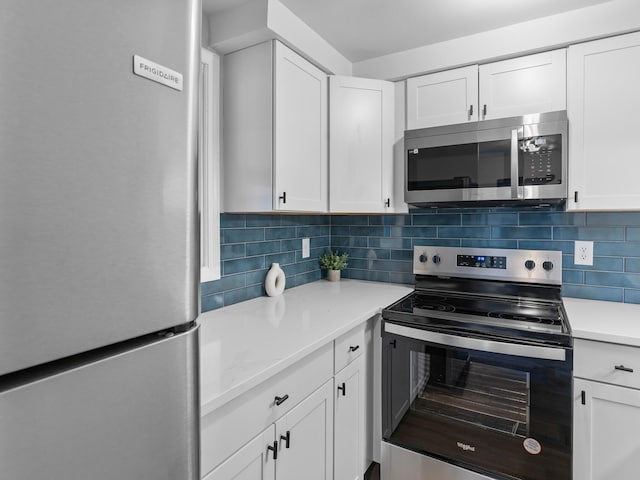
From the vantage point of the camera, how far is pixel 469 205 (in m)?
2.20

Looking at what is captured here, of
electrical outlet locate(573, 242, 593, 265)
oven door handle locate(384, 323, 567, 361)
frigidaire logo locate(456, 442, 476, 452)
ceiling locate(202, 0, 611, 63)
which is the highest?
ceiling locate(202, 0, 611, 63)

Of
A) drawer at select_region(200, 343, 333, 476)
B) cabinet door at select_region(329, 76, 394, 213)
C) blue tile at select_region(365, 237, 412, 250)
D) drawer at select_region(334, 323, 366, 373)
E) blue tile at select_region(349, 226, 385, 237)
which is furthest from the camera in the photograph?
blue tile at select_region(349, 226, 385, 237)

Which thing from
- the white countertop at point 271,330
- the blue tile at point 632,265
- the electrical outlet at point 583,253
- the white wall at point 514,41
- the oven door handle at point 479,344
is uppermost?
the white wall at point 514,41

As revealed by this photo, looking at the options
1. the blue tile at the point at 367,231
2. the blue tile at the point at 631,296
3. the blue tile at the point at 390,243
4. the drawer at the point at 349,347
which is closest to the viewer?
the drawer at the point at 349,347

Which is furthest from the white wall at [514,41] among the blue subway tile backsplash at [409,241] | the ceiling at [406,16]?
the blue subway tile backsplash at [409,241]

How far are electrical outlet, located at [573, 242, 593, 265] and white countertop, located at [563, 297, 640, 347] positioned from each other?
209 mm

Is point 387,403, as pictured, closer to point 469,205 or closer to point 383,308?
point 383,308

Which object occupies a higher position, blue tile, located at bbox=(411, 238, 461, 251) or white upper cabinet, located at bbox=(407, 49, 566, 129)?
white upper cabinet, located at bbox=(407, 49, 566, 129)

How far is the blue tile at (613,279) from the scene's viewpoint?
192 centimetres

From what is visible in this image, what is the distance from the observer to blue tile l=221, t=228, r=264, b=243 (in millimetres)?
1886

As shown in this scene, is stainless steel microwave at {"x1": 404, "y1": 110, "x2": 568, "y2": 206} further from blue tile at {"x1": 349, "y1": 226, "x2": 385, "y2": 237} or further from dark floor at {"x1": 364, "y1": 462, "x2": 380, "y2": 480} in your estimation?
dark floor at {"x1": 364, "y1": 462, "x2": 380, "y2": 480}

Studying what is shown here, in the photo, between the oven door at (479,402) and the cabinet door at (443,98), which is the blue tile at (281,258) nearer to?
the oven door at (479,402)

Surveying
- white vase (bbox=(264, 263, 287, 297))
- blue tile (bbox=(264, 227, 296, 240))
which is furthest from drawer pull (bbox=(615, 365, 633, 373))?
blue tile (bbox=(264, 227, 296, 240))

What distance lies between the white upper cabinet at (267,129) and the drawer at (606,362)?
138cm
